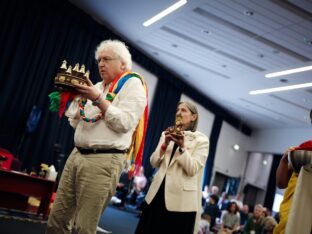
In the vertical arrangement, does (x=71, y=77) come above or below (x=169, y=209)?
above

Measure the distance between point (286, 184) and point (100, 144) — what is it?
0.97m

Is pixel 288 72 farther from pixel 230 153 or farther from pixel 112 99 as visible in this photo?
pixel 112 99

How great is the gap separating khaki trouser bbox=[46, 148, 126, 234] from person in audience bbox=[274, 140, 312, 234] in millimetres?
821

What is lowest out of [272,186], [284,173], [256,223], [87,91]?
[256,223]

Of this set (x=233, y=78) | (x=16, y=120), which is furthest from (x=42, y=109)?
(x=233, y=78)

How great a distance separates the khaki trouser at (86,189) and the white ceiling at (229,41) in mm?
5061

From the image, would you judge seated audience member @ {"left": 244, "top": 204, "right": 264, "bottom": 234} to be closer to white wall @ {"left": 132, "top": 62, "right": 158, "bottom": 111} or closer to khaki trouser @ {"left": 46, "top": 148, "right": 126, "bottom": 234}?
white wall @ {"left": 132, "top": 62, "right": 158, "bottom": 111}

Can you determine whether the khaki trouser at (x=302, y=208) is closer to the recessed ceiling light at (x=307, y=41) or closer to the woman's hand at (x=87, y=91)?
the woman's hand at (x=87, y=91)

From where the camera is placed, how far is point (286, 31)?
22.1 feet

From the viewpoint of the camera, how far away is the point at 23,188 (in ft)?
15.6

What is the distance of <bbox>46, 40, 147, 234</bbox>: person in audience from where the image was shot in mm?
1761

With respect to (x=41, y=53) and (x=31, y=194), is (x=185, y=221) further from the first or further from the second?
(x=41, y=53)

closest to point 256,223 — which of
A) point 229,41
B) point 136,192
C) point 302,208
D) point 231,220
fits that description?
point 231,220

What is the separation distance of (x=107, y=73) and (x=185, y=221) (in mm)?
1077
